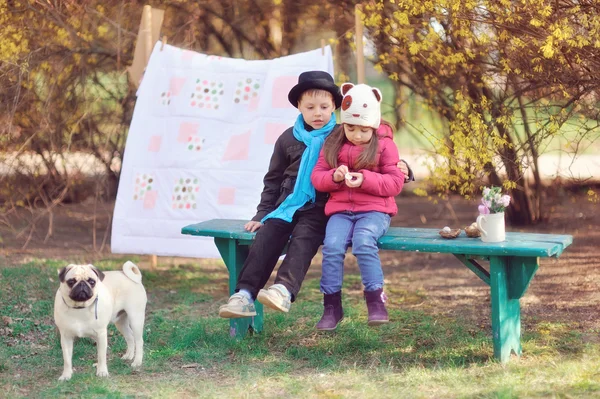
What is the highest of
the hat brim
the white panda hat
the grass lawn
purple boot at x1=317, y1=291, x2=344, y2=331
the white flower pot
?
the hat brim

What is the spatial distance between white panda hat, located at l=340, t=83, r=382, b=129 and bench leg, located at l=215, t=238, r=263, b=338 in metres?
1.08

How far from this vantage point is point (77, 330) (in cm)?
423

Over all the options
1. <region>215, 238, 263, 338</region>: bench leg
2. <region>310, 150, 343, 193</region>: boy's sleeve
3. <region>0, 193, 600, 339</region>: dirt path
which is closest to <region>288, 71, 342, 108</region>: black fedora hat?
<region>310, 150, 343, 193</region>: boy's sleeve

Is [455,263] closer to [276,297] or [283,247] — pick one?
[283,247]

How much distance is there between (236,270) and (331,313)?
2.72 feet

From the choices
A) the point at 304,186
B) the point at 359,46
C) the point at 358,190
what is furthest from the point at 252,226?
the point at 359,46

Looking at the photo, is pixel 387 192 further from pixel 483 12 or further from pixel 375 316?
pixel 483 12

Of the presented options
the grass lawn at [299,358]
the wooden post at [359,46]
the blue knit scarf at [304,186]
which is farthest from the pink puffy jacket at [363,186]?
the wooden post at [359,46]

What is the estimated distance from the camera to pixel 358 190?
466 centimetres

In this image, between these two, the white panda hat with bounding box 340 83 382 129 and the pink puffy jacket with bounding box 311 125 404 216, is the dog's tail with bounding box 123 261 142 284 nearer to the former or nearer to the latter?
the pink puffy jacket with bounding box 311 125 404 216

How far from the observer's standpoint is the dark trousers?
466cm

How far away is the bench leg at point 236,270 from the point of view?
511 centimetres

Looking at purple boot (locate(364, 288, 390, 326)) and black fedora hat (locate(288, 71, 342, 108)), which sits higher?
black fedora hat (locate(288, 71, 342, 108))

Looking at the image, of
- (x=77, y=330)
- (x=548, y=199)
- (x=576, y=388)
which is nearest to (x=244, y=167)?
(x=77, y=330)
